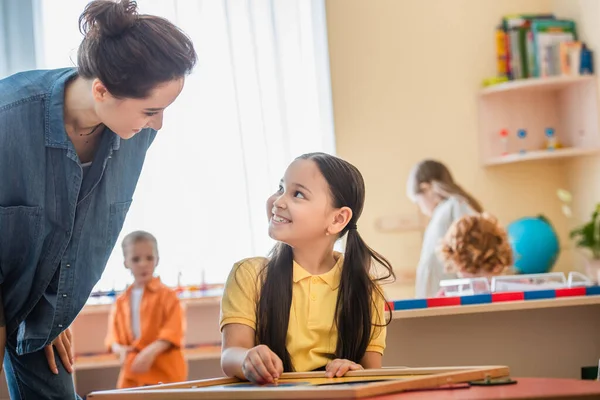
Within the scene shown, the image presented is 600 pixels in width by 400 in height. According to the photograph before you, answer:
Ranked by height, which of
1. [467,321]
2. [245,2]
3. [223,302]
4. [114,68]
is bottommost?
[467,321]

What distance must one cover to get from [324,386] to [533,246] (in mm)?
3873

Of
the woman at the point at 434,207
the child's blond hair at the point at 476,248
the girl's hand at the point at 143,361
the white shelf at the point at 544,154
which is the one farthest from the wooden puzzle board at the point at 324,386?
the white shelf at the point at 544,154

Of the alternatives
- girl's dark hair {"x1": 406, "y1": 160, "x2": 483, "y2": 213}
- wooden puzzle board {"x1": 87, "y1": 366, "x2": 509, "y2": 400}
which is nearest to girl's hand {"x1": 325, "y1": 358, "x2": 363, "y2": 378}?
wooden puzzle board {"x1": 87, "y1": 366, "x2": 509, "y2": 400}

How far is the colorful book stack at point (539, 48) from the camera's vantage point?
16.6ft

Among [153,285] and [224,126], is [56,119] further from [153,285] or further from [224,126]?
[224,126]

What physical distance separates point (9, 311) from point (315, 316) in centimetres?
62

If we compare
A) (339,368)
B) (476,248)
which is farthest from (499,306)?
(339,368)

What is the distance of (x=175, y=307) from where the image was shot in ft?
12.5

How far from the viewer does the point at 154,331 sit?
3.80 m

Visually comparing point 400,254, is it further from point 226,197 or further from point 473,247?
point 473,247

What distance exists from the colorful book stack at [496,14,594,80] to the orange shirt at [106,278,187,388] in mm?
2543

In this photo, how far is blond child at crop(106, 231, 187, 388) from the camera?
371cm

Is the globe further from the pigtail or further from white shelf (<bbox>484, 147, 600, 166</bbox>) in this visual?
the pigtail

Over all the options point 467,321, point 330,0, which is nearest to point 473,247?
point 467,321
